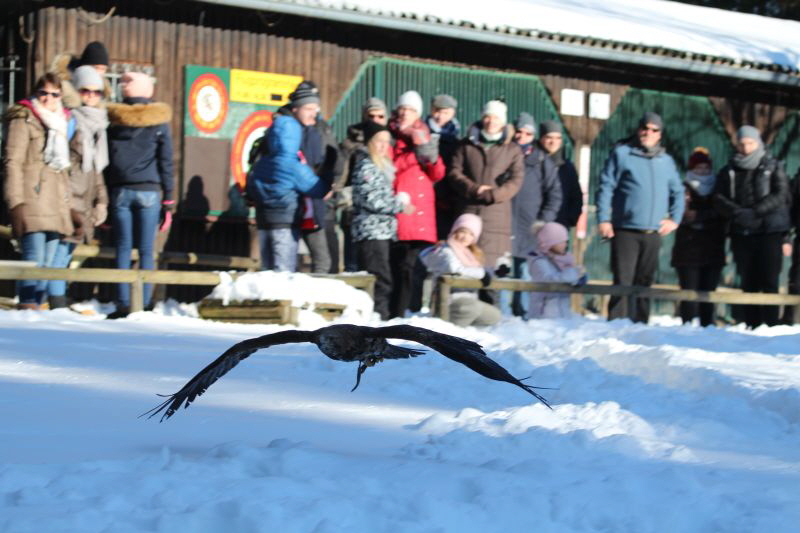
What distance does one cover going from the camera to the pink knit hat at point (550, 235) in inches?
465

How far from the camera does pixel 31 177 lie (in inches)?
388

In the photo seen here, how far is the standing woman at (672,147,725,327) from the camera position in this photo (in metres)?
13.0

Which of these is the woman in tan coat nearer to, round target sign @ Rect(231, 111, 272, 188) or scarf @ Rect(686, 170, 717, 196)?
scarf @ Rect(686, 170, 717, 196)

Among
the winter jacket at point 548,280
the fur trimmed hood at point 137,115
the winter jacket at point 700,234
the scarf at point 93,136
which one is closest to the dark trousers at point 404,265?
the winter jacket at point 548,280

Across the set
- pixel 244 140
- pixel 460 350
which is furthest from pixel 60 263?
pixel 460 350

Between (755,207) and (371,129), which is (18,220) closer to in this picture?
(371,129)

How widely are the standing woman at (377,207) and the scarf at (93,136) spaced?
1957mm

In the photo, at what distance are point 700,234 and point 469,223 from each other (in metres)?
2.95

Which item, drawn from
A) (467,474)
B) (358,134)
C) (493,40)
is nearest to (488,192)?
(358,134)

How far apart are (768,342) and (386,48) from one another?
566 centimetres

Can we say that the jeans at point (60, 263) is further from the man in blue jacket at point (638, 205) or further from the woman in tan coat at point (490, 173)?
the man in blue jacket at point (638, 205)

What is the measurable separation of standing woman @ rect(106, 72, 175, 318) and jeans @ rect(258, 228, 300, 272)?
84cm

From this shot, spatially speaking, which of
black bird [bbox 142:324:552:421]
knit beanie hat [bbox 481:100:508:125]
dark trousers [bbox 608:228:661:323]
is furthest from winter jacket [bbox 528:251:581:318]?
black bird [bbox 142:324:552:421]

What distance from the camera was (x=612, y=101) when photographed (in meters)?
15.9
